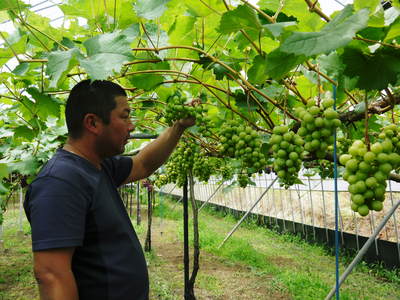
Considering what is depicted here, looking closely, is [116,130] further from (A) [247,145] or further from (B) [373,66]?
(B) [373,66]

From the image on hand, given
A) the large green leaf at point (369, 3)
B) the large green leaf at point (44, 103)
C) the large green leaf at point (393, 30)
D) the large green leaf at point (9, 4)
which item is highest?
the large green leaf at point (9, 4)

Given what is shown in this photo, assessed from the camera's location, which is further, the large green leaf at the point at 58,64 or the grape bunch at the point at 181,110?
the grape bunch at the point at 181,110

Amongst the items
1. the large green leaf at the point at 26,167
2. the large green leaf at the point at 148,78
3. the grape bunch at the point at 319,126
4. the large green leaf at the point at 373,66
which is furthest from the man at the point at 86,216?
the large green leaf at the point at 26,167

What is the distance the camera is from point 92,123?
161 centimetres

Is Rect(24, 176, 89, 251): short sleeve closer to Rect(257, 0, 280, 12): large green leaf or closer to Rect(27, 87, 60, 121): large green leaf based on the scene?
Rect(27, 87, 60, 121): large green leaf

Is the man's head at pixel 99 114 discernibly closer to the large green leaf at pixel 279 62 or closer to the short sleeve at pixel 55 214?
the short sleeve at pixel 55 214

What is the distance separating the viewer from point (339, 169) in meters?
3.78

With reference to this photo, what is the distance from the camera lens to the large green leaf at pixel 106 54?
0.96 meters

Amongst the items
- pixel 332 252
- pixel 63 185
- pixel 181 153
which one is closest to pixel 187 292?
pixel 181 153

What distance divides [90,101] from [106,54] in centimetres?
62

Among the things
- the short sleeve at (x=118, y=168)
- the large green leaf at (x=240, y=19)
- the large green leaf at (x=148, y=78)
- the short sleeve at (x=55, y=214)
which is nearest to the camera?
the large green leaf at (x=240, y=19)

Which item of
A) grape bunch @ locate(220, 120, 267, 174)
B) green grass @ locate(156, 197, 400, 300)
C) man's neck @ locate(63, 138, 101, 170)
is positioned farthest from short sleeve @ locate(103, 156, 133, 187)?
green grass @ locate(156, 197, 400, 300)

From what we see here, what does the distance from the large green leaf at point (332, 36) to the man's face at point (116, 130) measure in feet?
3.47

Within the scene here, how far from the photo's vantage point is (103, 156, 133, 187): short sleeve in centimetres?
204
